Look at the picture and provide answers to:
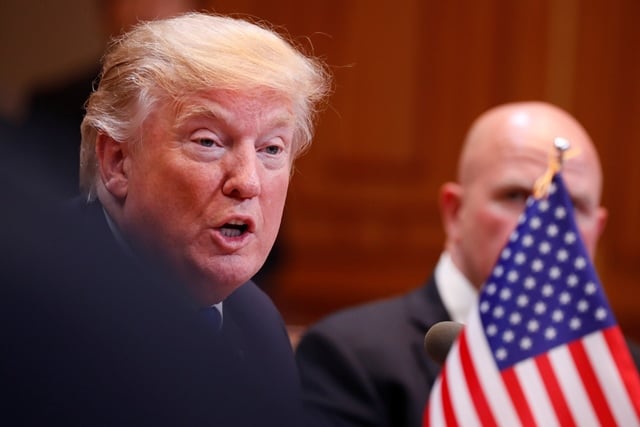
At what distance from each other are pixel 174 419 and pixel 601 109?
14.8 feet

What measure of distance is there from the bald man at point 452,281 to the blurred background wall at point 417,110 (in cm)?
263

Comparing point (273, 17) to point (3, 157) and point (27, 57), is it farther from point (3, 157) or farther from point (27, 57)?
point (3, 157)

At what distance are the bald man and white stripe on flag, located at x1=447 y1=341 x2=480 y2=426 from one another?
65 centimetres

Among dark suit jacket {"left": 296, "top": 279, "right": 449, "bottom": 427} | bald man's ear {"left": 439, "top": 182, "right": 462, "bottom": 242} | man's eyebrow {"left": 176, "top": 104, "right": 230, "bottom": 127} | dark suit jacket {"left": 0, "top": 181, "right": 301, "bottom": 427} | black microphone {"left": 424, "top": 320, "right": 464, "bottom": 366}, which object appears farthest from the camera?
bald man's ear {"left": 439, "top": 182, "right": 462, "bottom": 242}

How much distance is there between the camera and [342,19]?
5.12 meters

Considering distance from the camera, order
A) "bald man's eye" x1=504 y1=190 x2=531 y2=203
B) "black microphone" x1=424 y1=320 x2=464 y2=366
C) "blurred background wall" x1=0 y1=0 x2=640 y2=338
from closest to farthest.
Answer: "black microphone" x1=424 y1=320 x2=464 y2=366 < "bald man's eye" x1=504 y1=190 x2=531 y2=203 < "blurred background wall" x1=0 y1=0 x2=640 y2=338

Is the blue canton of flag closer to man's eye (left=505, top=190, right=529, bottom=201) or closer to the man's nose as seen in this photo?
the man's nose

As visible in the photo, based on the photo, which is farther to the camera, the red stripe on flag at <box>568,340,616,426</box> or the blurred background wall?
the blurred background wall

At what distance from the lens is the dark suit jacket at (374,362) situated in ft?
6.61

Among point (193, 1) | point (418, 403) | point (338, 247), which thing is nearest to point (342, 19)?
point (338, 247)

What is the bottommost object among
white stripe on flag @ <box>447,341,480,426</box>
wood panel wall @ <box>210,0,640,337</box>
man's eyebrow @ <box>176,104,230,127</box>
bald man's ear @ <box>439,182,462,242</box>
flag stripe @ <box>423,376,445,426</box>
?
wood panel wall @ <box>210,0,640,337</box>

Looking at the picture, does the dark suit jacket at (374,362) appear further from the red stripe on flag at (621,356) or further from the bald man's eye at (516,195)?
the red stripe on flag at (621,356)

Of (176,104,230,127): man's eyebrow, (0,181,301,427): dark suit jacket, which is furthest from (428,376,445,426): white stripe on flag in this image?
(0,181,301,427): dark suit jacket

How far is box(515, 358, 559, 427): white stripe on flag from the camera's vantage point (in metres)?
1.35
